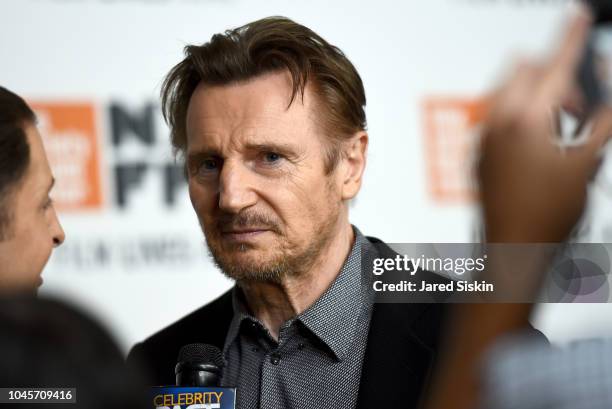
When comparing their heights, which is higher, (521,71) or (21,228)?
(521,71)

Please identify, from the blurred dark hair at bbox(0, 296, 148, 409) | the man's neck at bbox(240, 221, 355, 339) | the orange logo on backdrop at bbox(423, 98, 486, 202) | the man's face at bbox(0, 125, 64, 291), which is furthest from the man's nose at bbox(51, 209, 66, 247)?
the orange logo on backdrop at bbox(423, 98, 486, 202)

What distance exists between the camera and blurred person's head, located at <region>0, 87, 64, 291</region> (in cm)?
134

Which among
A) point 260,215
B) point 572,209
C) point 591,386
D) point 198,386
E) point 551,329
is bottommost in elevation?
point 551,329

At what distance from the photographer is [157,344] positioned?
179 cm

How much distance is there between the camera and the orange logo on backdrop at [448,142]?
2.57 metres

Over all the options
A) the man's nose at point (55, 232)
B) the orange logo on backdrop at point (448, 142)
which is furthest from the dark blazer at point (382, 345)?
the orange logo on backdrop at point (448, 142)

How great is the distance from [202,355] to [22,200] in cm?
38

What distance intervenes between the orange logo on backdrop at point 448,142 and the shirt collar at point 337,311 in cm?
87

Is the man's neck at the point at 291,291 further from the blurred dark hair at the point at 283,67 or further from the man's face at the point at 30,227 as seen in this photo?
the man's face at the point at 30,227

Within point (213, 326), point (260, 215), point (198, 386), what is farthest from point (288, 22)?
point (198, 386)

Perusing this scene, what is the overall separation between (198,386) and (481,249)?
0.81m

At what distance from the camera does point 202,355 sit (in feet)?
4.96

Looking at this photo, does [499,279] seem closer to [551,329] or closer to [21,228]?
[21,228]

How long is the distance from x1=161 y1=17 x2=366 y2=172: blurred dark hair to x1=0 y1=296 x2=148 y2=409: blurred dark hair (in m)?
1.15
